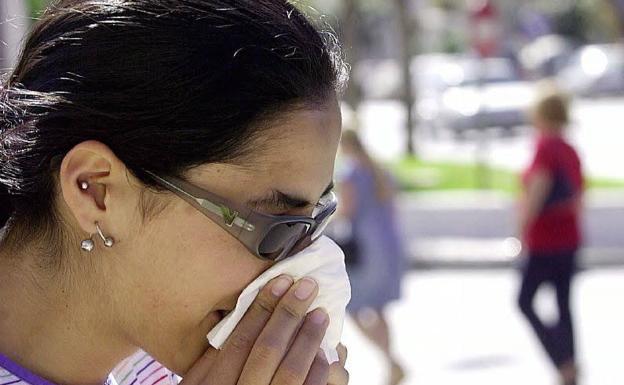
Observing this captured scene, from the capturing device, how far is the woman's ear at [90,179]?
5.87 feet

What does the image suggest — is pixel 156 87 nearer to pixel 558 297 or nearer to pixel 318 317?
pixel 318 317

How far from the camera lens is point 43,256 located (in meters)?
1.88

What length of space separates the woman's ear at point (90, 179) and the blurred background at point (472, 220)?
1.83 feet

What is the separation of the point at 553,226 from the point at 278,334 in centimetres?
581

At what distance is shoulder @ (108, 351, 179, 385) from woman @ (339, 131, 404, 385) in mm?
5017

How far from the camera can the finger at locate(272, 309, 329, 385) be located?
1.83 m

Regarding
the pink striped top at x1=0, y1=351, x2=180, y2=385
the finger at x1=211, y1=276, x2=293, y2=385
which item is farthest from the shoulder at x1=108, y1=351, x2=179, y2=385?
the finger at x1=211, y1=276, x2=293, y2=385

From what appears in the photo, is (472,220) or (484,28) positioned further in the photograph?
(484,28)

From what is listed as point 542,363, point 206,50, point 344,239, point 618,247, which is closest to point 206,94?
point 206,50

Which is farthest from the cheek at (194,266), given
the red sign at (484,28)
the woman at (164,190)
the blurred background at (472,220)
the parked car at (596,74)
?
the parked car at (596,74)

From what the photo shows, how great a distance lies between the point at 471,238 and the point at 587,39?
41.6 meters

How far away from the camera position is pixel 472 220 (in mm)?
13789

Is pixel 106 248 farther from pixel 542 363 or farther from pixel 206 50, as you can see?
pixel 542 363

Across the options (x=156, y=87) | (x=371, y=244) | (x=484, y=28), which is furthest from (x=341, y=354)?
(x=484, y=28)
